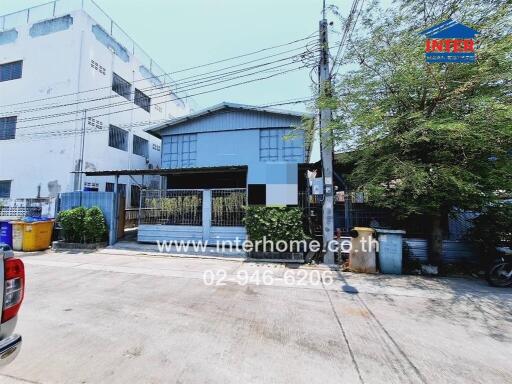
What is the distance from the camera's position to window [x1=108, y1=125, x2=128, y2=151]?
15359 mm

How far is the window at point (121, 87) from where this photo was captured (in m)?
15.8

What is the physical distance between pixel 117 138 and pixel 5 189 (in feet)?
21.6

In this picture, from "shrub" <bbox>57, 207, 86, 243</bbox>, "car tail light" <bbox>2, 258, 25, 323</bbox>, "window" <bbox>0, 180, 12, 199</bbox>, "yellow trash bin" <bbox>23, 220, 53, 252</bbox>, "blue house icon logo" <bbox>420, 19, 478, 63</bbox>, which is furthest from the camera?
"window" <bbox>0, 180, 12, 199</bbox>

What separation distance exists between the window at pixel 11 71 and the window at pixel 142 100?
6123 millimetres

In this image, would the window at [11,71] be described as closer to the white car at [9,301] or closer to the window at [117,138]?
the window at [117,138]

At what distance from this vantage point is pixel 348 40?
7.46 m

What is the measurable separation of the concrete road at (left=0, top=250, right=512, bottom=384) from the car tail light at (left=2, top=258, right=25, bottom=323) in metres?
0.95

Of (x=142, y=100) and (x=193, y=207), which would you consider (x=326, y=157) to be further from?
(x=142, y=100)

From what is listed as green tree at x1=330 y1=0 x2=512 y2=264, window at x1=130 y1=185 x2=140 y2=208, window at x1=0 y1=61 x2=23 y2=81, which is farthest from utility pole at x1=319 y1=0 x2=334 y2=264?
window at x1=0 y1=61 x2=23 y2=81

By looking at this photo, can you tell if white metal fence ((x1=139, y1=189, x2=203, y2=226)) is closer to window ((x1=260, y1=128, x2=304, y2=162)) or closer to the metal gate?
the metal gate

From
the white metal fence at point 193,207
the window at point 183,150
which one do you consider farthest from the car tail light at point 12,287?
the window at point 183,150

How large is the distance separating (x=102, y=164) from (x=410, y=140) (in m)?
15.1

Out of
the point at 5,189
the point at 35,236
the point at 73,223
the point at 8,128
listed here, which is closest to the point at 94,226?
the point at 73,223

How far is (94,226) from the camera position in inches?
368
